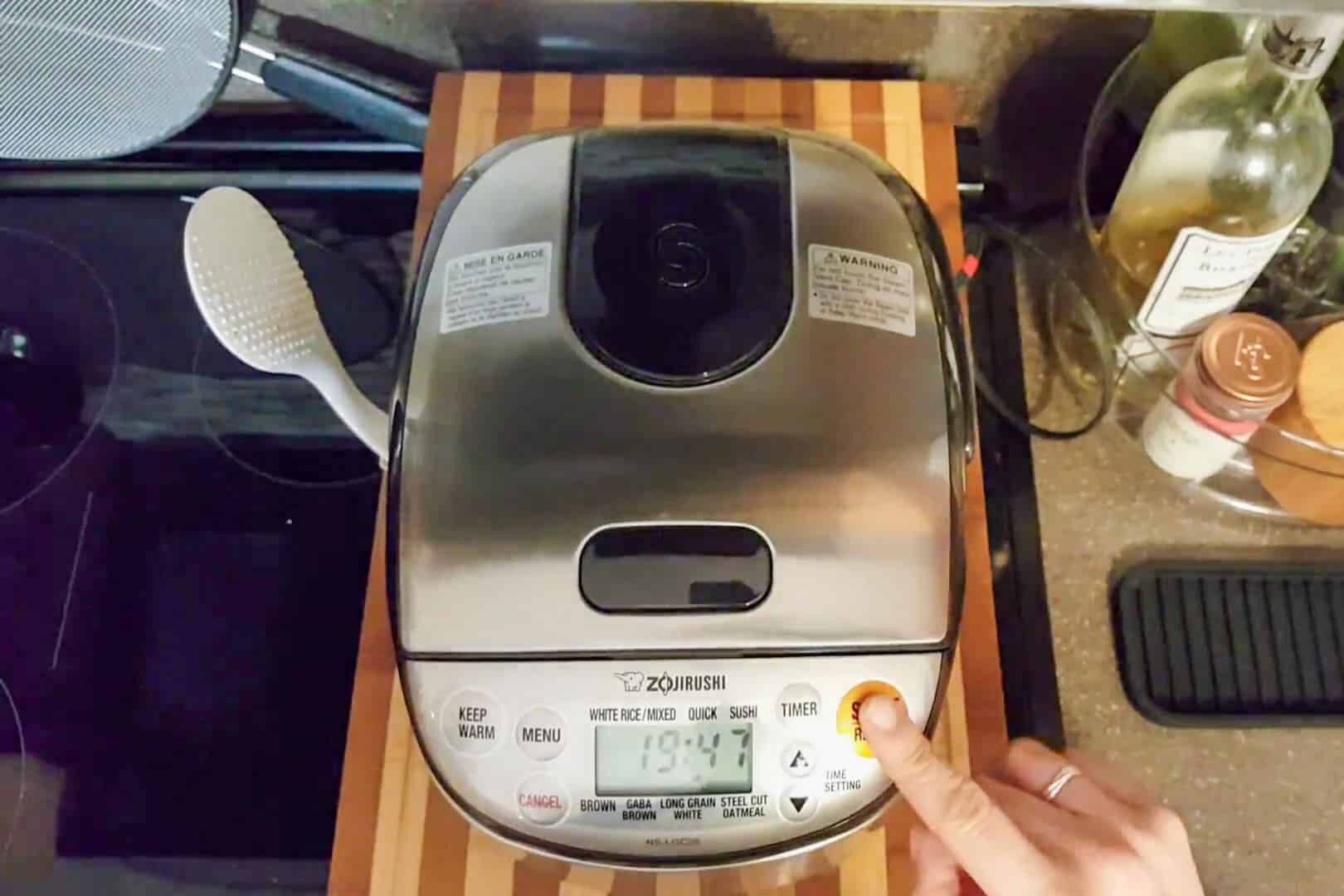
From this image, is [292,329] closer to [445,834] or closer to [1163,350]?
[445,834]

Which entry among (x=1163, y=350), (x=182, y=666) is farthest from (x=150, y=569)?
(x=1163, y=350)

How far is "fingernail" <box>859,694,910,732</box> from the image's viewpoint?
0.48 meters

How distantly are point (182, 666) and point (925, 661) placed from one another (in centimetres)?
48

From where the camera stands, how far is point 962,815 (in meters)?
0.48

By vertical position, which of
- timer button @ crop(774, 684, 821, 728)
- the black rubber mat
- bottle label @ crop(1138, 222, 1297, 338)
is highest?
bottle label @ crop(1138, 222, 1297, 338)

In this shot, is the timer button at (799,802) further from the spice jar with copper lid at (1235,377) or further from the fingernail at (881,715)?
the spice jar with copper lid at (1235,377)

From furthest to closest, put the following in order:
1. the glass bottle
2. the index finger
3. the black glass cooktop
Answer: the black glass cooktop, the glass bottle, the index finger

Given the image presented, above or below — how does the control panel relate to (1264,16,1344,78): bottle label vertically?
below

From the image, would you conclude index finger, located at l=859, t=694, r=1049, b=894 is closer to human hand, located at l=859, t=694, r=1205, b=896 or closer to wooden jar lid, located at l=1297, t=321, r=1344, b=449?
human hand, located at l=859, t=694, r=1205, b=896

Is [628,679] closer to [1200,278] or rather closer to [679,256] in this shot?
[679,256]

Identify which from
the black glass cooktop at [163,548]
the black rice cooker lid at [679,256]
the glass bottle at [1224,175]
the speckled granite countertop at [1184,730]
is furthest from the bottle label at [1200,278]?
the black glass cooktop at [163,548]

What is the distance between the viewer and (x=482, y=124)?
780 millimetres

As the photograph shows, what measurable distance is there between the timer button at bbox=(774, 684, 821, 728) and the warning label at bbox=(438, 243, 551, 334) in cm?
20

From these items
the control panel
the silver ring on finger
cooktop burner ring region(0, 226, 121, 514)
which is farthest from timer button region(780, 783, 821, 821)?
cooktop burner ring region(0, 226, 121, 514)
